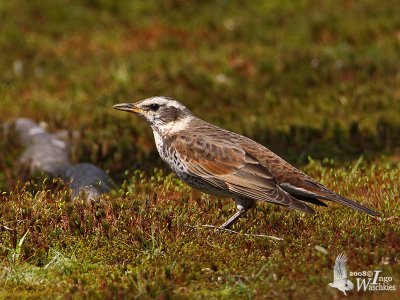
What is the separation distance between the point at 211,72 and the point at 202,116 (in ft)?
7.18

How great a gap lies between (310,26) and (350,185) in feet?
29.8

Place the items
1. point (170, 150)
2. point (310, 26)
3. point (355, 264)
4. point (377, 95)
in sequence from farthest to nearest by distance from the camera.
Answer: point (310, 26) → point (377, 95) → point (170, 150) → point (355, 264)

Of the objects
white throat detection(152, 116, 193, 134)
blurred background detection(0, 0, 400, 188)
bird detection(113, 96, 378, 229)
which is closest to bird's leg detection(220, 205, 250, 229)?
bird detection(113, 96, 378, 229)

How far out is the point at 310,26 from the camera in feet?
60.6

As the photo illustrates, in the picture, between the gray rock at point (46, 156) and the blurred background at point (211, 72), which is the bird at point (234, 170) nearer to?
the blurred background at point (211, 72)

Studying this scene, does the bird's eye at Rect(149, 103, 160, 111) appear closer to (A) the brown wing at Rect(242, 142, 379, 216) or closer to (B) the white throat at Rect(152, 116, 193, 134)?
(B) the white throat at Rect(152, 116, 193, 134)

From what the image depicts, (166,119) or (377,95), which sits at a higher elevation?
(166,119)

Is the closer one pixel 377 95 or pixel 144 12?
pixel 377 95

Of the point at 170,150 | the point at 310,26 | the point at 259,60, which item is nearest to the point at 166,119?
the point at 170,150

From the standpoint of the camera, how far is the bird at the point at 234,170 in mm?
8520

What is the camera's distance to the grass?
7.46 meters

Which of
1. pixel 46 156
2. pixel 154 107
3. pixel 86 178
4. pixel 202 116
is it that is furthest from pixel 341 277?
pixel 202 116

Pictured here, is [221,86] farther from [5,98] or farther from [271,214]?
[271,214]

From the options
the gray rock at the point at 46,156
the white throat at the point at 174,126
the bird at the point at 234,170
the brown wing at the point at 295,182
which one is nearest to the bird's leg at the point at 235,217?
the bird at the point at 234,170
